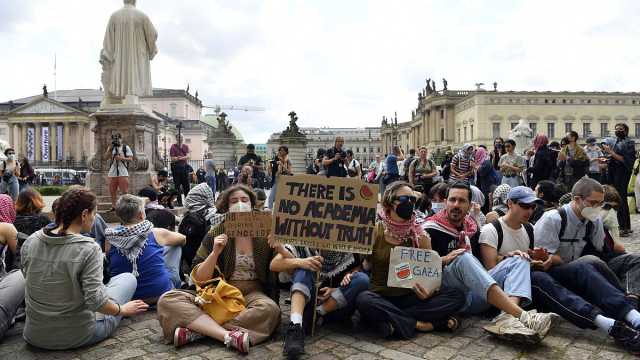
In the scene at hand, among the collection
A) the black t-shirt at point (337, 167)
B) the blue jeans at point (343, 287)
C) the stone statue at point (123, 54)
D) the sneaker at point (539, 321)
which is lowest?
the sneaker at point (539, 321)

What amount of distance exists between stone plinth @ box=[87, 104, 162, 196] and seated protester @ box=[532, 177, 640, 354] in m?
9.45

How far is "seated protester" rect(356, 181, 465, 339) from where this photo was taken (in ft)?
14.0

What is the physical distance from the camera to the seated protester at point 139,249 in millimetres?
4805

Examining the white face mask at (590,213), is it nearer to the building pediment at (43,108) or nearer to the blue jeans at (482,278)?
the blue jeans at (482,278)

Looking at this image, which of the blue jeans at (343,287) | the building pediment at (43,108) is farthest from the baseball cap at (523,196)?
the building pediment at (43,108)

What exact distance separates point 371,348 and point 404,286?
0.62 meters

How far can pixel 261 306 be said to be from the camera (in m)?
4.25

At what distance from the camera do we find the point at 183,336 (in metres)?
4.07

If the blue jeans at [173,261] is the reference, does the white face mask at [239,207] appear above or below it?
above

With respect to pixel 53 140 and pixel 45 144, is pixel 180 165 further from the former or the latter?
pixel 53 140

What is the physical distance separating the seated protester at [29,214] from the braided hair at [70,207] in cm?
144

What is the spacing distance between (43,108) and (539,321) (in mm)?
88358

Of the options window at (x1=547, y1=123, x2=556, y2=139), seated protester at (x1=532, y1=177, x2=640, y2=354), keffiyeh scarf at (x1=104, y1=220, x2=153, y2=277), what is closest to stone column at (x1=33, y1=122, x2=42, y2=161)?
window at (x1=547, y1=123, x2=556, y2=139)

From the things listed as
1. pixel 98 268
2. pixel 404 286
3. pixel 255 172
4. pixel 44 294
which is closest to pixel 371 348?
pixel 404 286
